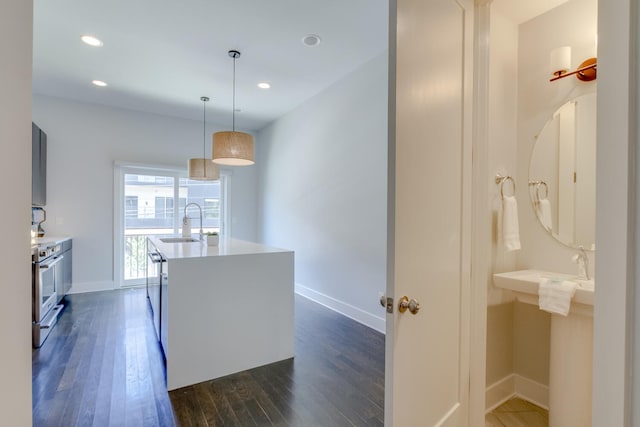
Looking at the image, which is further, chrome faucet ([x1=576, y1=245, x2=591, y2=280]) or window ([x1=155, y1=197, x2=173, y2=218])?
window ([x1=155, y1=197, x2=173, y2=218])

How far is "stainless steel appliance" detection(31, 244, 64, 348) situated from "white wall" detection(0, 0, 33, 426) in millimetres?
2502

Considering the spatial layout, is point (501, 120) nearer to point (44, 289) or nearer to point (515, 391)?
point (515, 391)

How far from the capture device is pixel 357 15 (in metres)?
2.61

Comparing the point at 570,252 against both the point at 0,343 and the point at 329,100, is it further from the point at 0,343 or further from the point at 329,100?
the point at 329,100

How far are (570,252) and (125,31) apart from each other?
13.1 feet

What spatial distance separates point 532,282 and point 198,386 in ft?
7.69

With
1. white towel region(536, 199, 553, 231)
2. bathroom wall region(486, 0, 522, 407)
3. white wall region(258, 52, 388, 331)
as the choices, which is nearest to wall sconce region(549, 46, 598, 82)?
bathroom wall region(486, 0, 522, 407)

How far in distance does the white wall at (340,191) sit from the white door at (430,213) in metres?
1.72

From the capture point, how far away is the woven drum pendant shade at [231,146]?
2.92m

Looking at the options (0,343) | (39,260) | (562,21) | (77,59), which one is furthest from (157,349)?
(562,21)

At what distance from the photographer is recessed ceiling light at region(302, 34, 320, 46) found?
2.92 metres

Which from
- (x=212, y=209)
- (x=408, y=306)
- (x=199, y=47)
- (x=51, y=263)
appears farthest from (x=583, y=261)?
(x=212, y=209)

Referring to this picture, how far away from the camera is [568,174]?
1.95 m

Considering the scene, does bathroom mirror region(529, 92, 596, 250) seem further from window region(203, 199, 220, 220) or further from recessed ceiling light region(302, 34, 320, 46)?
window region(203, 199, 220, 220)
